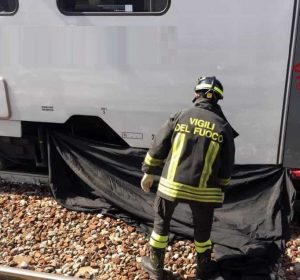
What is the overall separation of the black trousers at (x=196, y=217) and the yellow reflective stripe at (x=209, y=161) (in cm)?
21

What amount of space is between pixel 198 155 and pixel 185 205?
1347mm

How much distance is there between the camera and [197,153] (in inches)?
130

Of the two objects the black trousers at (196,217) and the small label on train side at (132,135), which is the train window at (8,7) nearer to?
the small label on train side at (132,135)

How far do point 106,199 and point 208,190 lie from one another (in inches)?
63.3

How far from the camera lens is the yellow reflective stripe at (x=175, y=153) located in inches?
131

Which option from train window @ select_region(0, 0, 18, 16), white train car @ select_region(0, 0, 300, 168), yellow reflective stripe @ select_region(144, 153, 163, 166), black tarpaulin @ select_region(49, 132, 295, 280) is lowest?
black tarpaulin @ select_region(49, 132, 295, 280)

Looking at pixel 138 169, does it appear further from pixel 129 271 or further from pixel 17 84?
pixel 17 84

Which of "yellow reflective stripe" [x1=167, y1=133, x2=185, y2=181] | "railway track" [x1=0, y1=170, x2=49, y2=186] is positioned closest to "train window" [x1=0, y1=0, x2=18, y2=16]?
"railway track" [x1=0, y1=170, x2=49, y2=186]

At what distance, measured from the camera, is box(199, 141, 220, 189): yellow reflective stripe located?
3.30 m

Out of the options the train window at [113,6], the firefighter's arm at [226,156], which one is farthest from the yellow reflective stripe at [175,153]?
the train window at [113,6]

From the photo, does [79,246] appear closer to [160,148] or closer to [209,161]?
[160,148]

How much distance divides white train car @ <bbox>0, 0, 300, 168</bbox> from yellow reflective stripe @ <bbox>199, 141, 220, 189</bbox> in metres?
0.92

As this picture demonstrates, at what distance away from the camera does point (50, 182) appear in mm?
4867

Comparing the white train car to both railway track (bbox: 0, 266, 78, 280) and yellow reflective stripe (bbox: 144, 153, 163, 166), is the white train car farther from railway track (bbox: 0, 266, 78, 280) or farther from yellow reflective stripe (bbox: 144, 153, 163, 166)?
railway track (bbox: 0, 266, 78, 280)
